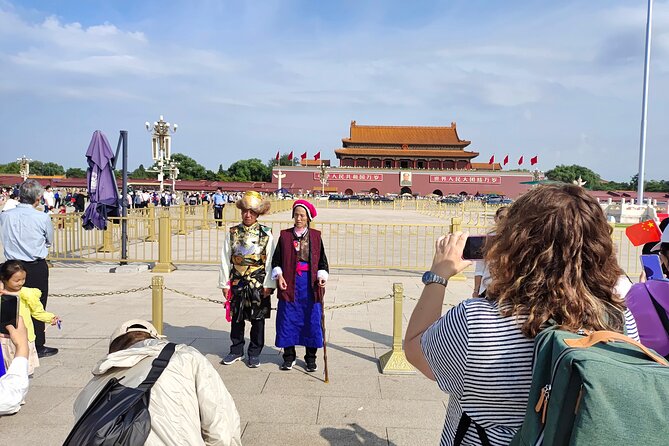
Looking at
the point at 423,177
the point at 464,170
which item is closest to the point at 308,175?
the point at 423,177

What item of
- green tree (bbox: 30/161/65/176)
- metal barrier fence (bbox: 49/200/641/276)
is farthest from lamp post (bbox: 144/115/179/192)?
green tree (bbox: 30/161/65/176)

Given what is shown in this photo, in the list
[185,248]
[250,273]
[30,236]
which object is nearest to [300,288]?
[250,273]

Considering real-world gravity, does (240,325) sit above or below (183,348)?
below

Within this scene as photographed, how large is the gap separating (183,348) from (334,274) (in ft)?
26.2

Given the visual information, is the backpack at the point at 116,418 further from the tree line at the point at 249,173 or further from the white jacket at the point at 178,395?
the tree line at the point at 249,173

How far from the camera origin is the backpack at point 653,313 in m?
1.85

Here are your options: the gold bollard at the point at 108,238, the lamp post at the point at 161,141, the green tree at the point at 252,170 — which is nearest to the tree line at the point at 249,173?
the green tree at the point at 252,170

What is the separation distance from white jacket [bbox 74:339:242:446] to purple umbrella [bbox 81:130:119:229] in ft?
28.7

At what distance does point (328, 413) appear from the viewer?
3637 mm

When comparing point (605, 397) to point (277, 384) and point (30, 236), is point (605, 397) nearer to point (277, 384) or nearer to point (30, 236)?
point (277, 384)

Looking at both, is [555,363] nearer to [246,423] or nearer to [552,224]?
[552,224]

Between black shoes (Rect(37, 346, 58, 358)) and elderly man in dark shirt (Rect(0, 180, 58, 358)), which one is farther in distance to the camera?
black shoes (Rect(37, 346, 58, 358))

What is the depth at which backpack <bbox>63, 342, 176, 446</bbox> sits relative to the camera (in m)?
1.46

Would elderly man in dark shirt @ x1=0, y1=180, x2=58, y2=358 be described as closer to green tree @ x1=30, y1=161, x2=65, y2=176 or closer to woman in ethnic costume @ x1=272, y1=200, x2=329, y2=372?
woman in ethnic costume @ x1=272, y1=200, x2=329, y2=372
